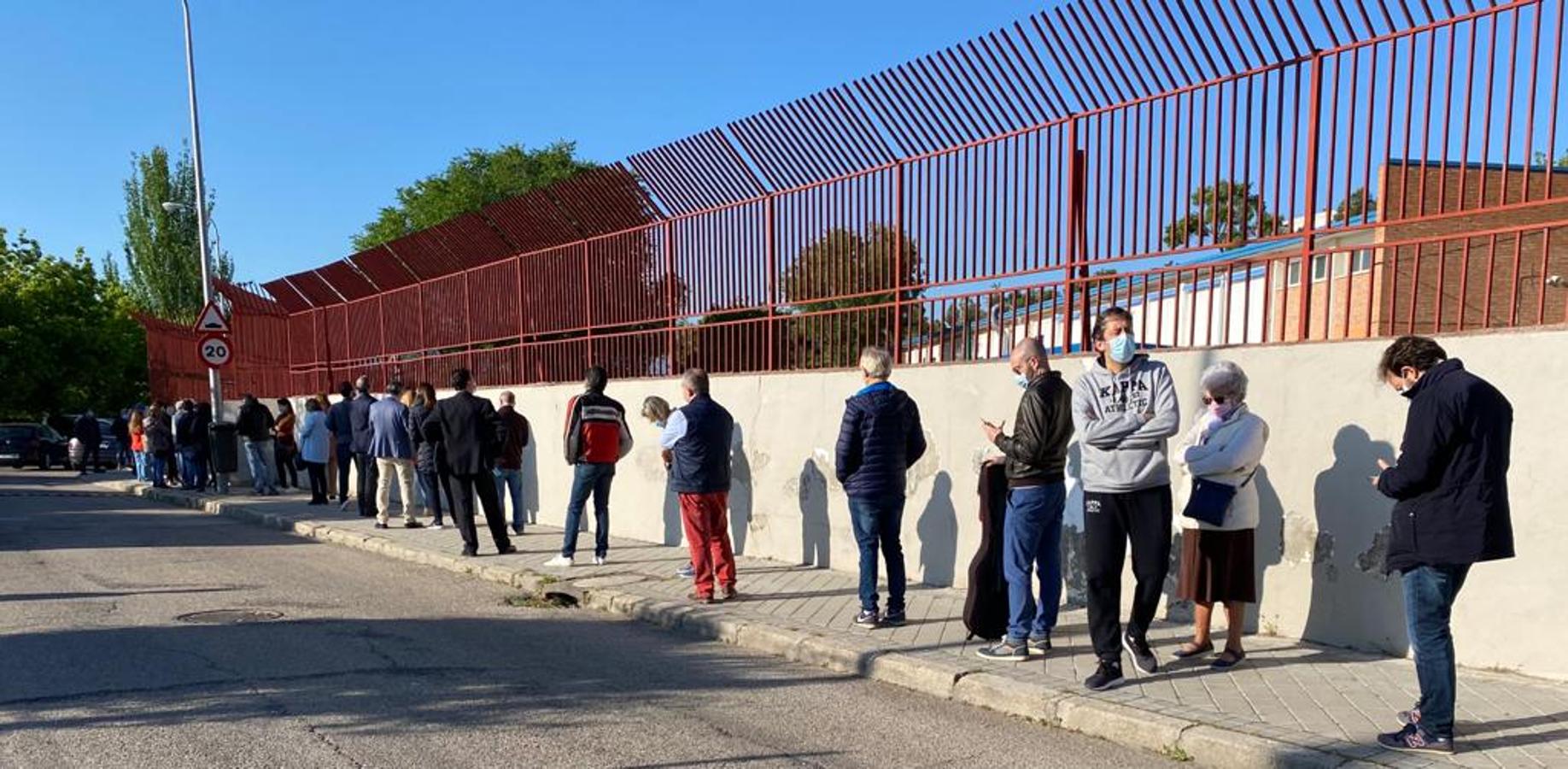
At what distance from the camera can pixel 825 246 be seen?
359 inches

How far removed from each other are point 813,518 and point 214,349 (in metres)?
12.3

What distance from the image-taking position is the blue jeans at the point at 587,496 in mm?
9094

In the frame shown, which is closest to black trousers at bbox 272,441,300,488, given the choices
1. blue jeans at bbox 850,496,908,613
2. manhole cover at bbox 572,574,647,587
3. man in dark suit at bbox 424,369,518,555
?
man in dark suit at bbox 424,369,518,555

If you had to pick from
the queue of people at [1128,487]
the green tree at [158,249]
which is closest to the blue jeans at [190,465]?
the queue of people at [1128,487]

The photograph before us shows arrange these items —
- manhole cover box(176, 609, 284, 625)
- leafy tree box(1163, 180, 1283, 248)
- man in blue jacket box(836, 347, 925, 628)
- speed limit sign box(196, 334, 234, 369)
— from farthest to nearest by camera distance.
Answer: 1. speed limit sign box(196, 334, 234, 369)
2. manhole cover box(176, 609, 284, 625)
3. man in blue jacket box(836, 347, 925, 628)
4. leafy tree box(1163, 180, 1283, 248)

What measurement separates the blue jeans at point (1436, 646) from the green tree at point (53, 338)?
147ft

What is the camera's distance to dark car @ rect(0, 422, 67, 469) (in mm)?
30109

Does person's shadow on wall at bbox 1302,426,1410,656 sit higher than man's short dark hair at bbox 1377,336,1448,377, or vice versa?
man's short dark hair at bbox 1377,336,1448,377

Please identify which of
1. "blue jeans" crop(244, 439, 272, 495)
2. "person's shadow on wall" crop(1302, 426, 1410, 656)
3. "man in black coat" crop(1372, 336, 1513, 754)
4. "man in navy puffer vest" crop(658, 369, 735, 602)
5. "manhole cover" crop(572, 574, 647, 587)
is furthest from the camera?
"blue jeans" crop(244, 439, 272, 495)

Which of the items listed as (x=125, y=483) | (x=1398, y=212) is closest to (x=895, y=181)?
(x=1398, y=212)

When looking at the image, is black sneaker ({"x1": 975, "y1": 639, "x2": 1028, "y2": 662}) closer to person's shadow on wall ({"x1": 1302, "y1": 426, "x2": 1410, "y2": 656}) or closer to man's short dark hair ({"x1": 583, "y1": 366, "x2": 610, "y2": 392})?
person's shadow on wall ({"x1": 1302, "y1": 426, "x2": 1410, "y2": 656})

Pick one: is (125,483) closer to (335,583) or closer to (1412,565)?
(335,583)

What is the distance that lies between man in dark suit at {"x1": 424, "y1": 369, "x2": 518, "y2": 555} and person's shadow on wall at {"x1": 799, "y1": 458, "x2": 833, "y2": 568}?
122 inches

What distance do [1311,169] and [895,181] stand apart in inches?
129
